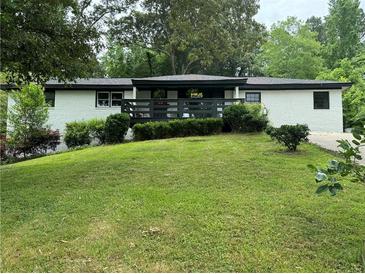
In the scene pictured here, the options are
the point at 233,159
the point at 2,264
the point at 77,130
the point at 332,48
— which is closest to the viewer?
the point at 2,264

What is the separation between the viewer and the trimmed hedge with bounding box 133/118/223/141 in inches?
632

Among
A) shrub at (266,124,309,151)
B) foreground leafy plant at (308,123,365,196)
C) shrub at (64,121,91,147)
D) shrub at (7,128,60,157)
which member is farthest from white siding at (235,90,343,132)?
foreground leafy plant at (308,123,365,196)

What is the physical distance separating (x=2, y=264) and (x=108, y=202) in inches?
82.6

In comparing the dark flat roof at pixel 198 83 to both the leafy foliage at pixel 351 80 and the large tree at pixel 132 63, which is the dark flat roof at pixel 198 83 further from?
the large tree at pixel 132 63

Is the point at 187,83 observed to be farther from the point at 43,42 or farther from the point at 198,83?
the point at 43,42

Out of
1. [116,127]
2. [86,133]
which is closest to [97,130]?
[86,133]

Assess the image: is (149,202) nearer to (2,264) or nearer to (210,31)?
(2,264)

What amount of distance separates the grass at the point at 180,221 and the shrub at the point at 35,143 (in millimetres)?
9048

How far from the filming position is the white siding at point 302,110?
68.6ft

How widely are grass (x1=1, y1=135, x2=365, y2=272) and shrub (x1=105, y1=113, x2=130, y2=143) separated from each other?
7.64 meters

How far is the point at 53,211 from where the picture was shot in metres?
5.54

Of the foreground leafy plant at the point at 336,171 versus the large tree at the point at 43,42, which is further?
the large tree at the point at 43,42

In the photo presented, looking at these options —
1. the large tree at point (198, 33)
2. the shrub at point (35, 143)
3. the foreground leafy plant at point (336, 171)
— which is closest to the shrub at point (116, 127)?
the shrub at point (35, 143)

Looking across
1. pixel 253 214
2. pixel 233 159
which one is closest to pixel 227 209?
pixel 253 214
